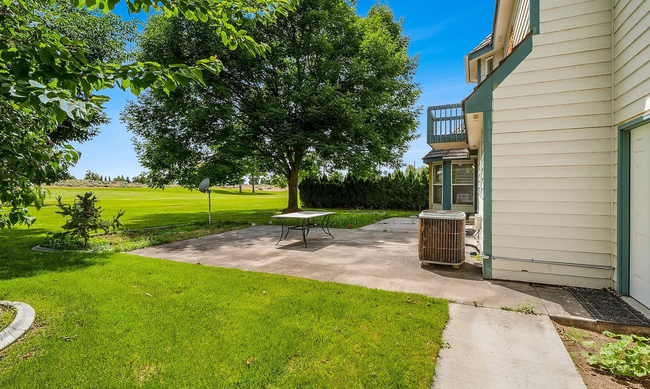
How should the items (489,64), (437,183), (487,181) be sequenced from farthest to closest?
(437,183) < (489,64) < (487,181)

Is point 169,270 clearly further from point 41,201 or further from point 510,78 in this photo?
point 510,78

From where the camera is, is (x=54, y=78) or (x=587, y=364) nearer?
(x=54, y=78)

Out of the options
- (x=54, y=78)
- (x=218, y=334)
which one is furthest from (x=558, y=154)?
(x=54, y=78)

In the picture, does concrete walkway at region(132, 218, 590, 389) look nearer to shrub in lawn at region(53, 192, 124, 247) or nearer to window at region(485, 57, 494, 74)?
shrub in lawn at region(53, 192, 124, 247)

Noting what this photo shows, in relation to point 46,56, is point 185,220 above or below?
below

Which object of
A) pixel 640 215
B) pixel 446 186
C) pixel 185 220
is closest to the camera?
pixel 640 215

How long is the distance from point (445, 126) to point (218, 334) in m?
9.01

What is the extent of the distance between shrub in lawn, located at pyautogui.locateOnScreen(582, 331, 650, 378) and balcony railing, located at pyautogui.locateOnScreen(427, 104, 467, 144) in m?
7.41

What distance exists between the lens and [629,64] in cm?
360

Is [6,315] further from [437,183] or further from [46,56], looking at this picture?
[437,183]

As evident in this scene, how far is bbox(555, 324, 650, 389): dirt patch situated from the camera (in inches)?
90.3

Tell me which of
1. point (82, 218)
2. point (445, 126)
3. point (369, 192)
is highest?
point (445, 126)

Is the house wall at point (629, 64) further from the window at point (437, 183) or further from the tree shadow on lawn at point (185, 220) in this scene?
the tree shadow on lawn at point (185, 220)

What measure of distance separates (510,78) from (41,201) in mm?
5904
